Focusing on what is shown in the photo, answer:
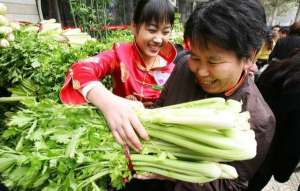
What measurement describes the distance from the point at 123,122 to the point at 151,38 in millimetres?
1026

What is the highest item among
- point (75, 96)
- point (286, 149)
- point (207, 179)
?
point (75, 96)

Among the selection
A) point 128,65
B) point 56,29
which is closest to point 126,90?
point 128,65

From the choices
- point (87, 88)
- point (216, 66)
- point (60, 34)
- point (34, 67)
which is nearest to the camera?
point (216, 66)

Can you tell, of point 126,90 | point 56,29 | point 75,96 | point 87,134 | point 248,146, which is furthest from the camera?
point 56,29

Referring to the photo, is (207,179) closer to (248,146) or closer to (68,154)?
(248,146)

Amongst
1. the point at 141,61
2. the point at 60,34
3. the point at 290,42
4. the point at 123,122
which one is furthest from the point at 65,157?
the point at 290,42

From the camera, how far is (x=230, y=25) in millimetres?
1450

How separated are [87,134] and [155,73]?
3.28 ft

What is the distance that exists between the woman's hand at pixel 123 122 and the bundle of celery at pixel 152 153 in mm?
38

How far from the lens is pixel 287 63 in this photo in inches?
101

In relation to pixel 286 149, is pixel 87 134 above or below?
above

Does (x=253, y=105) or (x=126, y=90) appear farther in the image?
(x=126, y=90)

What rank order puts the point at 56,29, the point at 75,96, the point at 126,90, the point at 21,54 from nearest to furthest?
the point at 75,96, the point at 126,90, the point at 21,54, the point at 56,29

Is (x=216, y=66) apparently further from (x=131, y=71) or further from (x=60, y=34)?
(x=60, y=34)
